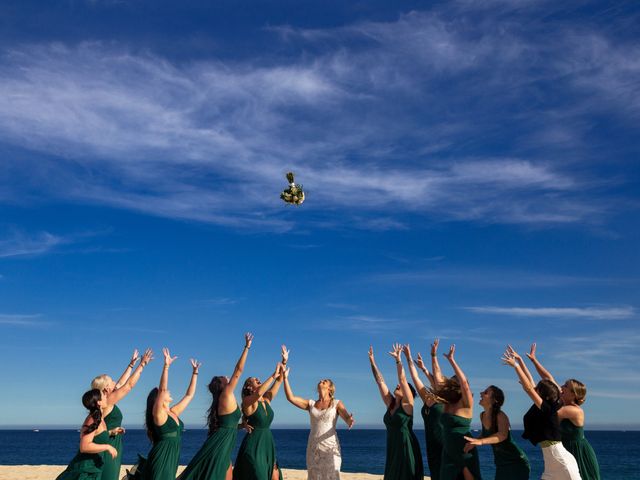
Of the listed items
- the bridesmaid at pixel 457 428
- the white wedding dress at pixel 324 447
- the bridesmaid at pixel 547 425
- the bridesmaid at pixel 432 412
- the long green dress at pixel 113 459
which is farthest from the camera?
the white wedding dress at pixel 324 447

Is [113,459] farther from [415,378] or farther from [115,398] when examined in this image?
[415,378]

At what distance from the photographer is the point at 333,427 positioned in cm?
1154

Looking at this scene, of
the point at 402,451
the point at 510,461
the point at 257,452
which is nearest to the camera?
the point at 510,461

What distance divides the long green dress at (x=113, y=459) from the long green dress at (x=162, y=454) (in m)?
0.45

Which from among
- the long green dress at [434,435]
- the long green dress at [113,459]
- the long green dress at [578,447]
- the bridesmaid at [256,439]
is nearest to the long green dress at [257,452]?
the bridesmaid at [256,439]

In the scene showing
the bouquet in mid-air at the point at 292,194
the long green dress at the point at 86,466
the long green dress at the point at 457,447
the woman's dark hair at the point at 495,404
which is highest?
the bouquet in mid-air at the point at 292,194

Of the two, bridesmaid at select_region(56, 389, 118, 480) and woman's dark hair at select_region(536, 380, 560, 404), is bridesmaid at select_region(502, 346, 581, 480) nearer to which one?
woman's dark hair at select_region(536, 380, 560, 404)

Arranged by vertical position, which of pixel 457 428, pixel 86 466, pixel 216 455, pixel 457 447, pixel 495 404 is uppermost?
pixel 495 404

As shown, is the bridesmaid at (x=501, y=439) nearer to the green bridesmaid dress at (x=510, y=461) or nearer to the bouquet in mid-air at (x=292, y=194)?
the green bridesmaid dress at (x=510, y=461)

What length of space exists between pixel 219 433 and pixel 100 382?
2.11 meters

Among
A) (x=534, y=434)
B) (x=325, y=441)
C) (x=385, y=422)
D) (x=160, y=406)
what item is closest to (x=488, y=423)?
(x=534, y=434)

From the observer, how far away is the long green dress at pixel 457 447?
8.95 meters

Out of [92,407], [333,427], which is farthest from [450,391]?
[92,407]

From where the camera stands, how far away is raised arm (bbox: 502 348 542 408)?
28.6 feet
